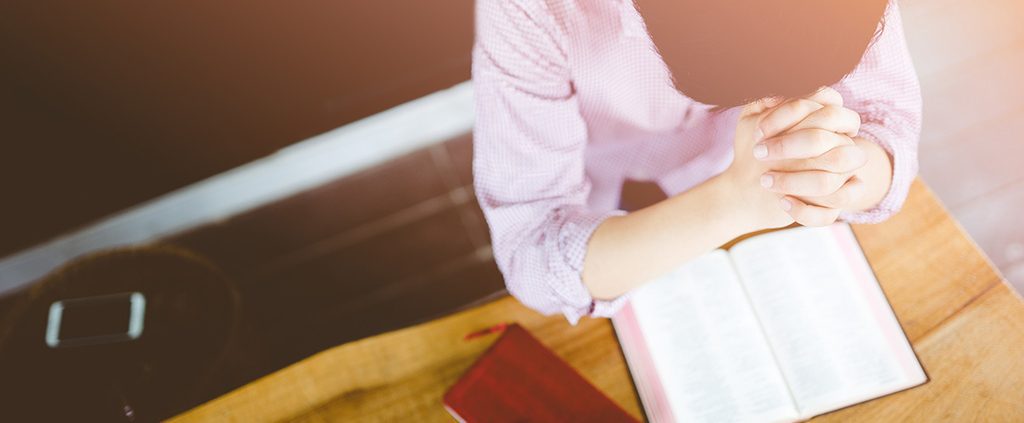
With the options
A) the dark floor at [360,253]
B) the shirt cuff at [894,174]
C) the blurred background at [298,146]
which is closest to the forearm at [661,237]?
the shirt cuff at [894,174]

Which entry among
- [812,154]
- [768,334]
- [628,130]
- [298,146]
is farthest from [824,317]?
[298,146]

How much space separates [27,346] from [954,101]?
2667mm

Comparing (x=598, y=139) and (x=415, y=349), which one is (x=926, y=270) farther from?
(x=415, y=349)

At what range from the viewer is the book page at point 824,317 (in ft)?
3.07

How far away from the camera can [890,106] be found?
1.03 metres

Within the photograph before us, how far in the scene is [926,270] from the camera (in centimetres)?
105

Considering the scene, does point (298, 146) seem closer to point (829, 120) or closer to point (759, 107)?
point (759, 107)

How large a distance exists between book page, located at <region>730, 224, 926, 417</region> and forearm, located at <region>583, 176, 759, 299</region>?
11cm

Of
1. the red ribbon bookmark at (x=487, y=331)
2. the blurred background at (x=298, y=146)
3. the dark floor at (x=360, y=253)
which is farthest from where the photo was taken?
the dark floor at (x=360, y=253)

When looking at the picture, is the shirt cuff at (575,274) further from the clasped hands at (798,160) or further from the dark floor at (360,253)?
the dark floor at (360,253)

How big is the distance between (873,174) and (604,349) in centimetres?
51

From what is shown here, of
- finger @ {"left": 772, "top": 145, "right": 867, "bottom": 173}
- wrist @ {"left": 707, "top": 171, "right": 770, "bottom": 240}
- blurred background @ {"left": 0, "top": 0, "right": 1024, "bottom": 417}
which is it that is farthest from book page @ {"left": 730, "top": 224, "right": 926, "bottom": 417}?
blurred background @ {"left": 0, "top": 0, "right": 1024, "bottom": 417}

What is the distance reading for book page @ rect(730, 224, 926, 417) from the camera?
94 cm

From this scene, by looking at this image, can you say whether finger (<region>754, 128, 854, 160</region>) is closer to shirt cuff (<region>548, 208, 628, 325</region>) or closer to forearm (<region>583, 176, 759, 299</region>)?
forearm (<region>583, 176, 759, 299</region>)
